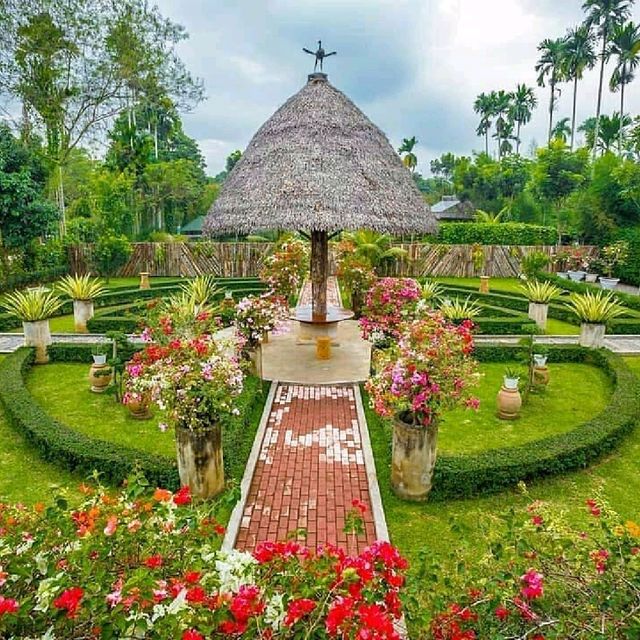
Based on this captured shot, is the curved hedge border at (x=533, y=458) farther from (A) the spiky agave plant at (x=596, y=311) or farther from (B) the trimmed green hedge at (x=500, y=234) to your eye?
(B) the trimmed green hedge at (x=500, y=234)


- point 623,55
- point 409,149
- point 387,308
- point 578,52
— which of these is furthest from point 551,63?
point 387,308

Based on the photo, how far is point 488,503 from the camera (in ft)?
17.7

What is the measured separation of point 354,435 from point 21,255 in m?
16.8

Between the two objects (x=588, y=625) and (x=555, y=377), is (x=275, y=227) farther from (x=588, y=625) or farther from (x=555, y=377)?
(x=588, y=625)

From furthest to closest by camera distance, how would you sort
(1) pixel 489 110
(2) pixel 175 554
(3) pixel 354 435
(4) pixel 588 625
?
(1) pixel 489 110
(3) pixel 354 435
(2) pixel 175 554
(4) pixel 588 625

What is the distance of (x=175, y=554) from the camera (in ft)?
7.62

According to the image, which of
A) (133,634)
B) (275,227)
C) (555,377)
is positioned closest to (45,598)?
(133,634)

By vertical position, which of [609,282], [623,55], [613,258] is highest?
[623,55]

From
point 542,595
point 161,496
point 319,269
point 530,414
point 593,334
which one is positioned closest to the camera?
point 542,595

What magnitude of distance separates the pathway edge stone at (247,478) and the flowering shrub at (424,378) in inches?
69.0

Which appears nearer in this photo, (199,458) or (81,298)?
(199,458)

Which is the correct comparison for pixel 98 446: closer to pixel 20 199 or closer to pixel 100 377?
pixel 100 377

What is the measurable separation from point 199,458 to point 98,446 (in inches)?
59.6

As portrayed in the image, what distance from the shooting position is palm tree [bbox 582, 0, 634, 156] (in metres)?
33.9
